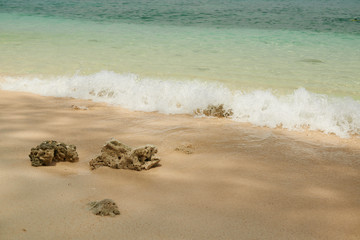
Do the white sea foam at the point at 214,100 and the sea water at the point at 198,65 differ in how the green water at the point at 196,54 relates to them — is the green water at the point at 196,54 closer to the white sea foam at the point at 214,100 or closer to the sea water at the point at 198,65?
the sea water at the point at 198,65

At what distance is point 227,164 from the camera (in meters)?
2.95

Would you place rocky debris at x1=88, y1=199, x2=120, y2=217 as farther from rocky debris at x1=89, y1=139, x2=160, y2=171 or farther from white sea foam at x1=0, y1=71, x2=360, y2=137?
white sea foam at x1=0, y1=71, x2=360, y2=137

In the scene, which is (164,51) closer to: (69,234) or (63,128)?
(63,128)

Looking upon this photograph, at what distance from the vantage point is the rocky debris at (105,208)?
6.53ft

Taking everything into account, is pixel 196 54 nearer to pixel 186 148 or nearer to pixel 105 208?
pixel 186 148

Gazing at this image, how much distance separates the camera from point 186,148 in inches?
130

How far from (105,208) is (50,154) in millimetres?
830

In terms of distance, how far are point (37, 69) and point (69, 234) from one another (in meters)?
6.66

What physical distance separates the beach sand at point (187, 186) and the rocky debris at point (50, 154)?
0.21ft

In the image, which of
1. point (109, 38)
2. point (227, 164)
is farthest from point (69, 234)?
point (109, 38)

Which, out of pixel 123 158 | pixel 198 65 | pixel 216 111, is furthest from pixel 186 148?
pixel 198 65

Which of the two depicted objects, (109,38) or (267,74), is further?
(109,38)

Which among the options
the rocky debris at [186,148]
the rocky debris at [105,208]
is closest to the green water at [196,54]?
the rocky debris at [186,148]

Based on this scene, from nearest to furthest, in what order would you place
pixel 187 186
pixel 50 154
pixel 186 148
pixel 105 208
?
1. pixel 105 208
2. pixel 187 186
3. pixel 50 154
4. pixel 186 148
